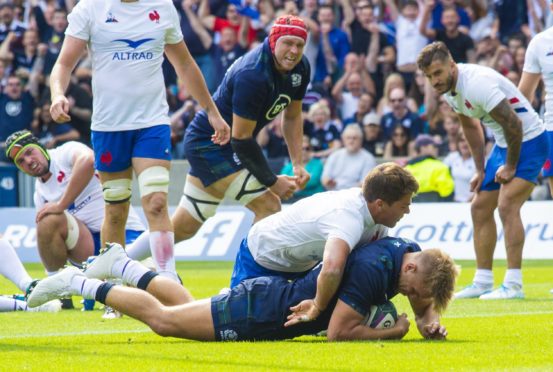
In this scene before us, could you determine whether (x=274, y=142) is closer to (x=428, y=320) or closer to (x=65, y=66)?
(x=65, y=66)

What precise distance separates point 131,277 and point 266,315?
1013 mm

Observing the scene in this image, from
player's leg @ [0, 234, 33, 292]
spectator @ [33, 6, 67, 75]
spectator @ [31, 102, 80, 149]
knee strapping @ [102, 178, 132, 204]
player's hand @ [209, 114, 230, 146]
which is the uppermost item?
player's hand @ [209, 114, 230, 146]

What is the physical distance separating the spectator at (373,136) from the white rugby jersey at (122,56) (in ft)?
28.2

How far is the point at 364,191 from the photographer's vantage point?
527cm

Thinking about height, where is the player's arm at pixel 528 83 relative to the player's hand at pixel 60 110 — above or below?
below

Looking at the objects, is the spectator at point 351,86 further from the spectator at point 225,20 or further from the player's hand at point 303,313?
the player's hand at point 303,313

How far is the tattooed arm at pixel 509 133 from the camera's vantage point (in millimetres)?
8016

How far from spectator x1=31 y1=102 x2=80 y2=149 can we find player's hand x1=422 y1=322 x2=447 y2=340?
11.8 metres

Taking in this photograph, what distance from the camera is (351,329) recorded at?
524cm

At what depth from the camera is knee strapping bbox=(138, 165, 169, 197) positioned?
6895mm

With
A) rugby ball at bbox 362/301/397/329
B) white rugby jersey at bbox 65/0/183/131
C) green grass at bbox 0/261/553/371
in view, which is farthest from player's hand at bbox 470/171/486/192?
rugby ball at bbox 362/301/397/329

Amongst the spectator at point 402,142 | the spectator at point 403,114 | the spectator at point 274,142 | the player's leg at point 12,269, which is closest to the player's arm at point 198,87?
the player's leg at point 12,269

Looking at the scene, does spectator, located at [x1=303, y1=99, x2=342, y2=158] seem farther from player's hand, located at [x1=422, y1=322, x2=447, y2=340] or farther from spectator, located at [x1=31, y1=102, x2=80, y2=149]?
player's hand, located at [x1=422, y1=322, x2=447, y2=340]

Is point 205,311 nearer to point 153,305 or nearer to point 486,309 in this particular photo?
point 153,305
